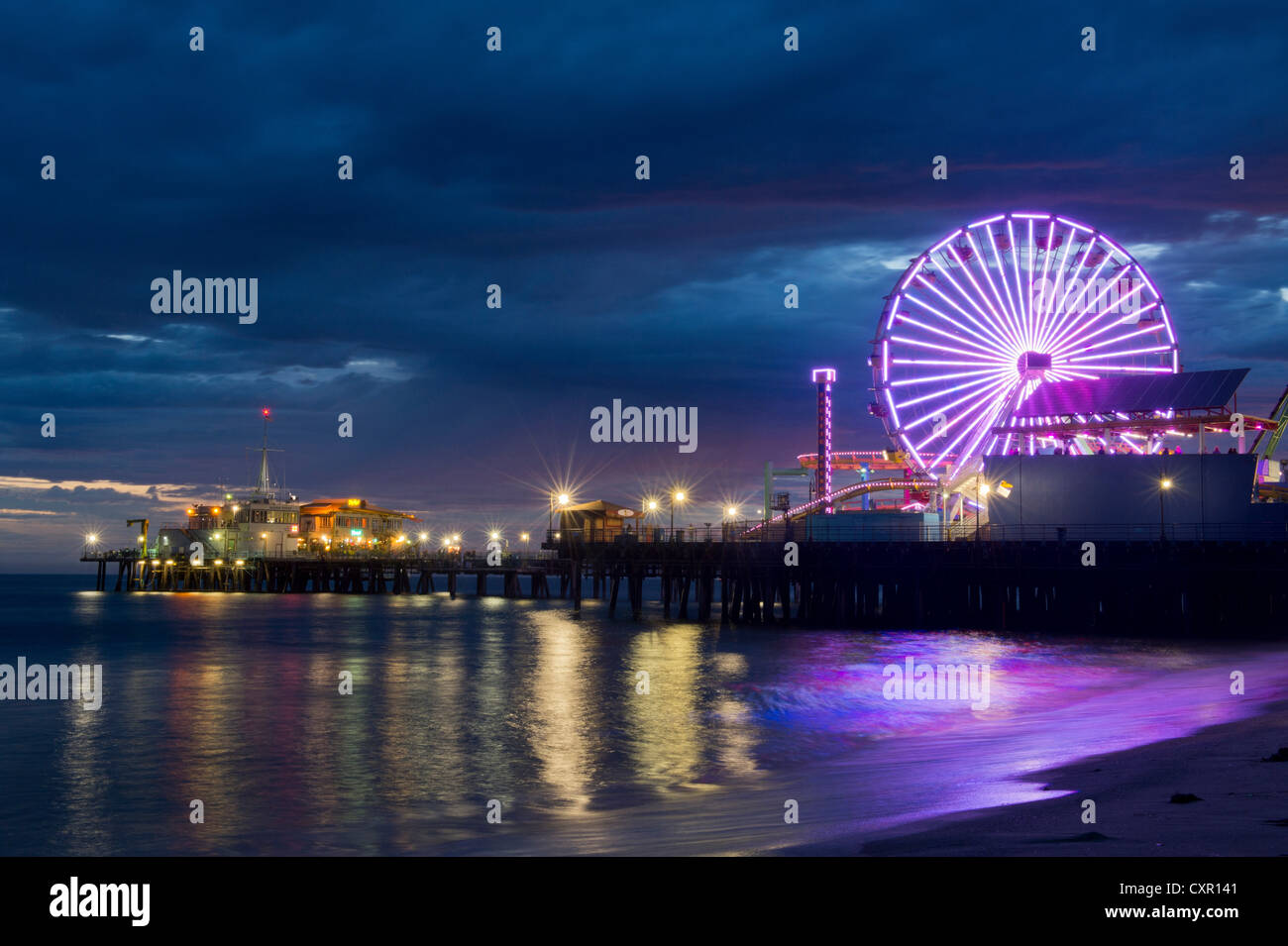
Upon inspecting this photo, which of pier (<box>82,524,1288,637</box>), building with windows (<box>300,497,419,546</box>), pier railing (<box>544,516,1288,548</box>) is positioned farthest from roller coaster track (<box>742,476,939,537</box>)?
building with windows (<box>300,497,419,546</box>)

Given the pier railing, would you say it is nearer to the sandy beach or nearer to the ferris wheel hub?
the ferris wheel hub

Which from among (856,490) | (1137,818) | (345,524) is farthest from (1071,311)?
(345,524)

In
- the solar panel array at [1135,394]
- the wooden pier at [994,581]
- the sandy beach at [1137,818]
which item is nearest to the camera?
the sandy beach at [1137,818]

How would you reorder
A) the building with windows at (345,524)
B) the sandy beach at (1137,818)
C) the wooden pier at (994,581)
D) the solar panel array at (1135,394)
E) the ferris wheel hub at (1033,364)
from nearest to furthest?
the sandy beach at (1137,818) < the wooden pier at (994,581) < the solar panel array at (1135,394) < the ferris wheel hub at (1033,364) < the building with windows at (345,524)

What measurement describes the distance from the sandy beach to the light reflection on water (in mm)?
1046

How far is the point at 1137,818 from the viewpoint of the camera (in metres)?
11.8

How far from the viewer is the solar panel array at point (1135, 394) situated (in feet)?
177

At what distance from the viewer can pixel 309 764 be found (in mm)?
21812

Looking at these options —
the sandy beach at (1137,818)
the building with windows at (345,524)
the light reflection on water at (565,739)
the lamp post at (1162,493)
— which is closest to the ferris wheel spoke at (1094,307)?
the lamp post at (1162,493)

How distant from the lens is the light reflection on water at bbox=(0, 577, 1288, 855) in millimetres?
16156

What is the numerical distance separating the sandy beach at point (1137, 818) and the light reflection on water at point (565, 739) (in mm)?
1046

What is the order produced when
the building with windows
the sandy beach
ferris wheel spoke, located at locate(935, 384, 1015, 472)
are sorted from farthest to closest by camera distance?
the building with windows, ferris wheel spoke, located at locate(935, 384, 1015, 472), the sandy beach

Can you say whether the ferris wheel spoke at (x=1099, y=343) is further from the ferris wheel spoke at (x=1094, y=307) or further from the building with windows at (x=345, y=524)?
the building with windows at (x=345, y=524)
